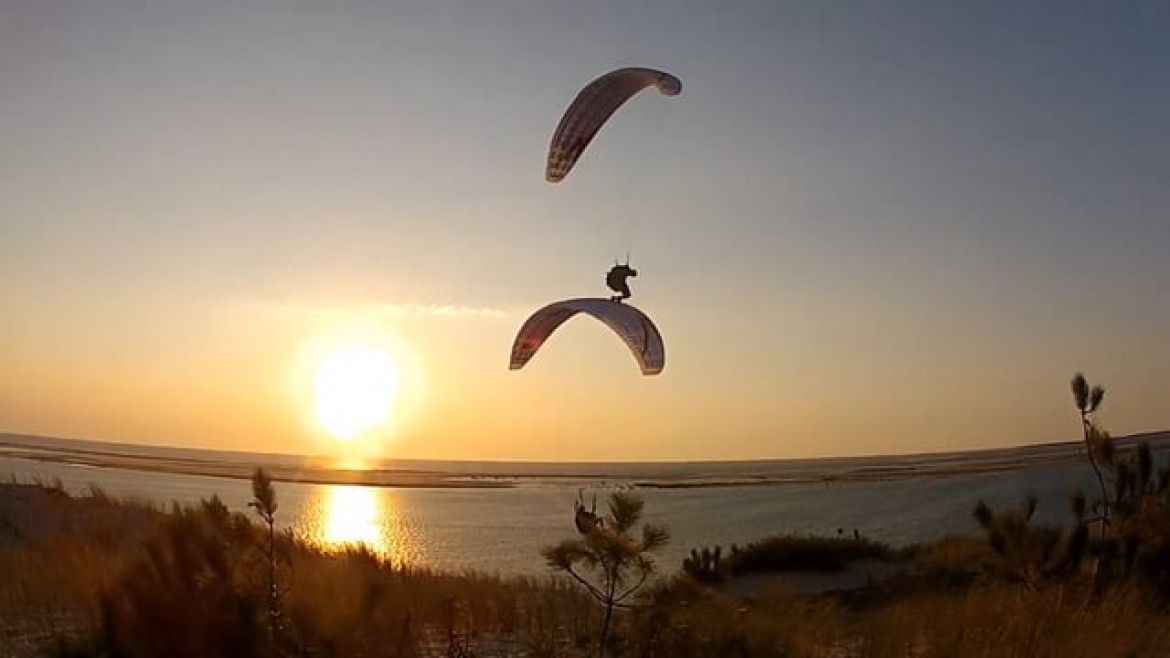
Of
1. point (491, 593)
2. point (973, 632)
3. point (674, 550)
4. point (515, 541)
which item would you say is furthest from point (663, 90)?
point (515, 541)

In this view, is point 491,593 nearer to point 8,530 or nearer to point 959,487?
point 8,530

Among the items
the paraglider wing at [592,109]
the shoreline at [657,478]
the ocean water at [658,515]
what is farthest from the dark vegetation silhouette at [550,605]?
the shoreline at [657,478]

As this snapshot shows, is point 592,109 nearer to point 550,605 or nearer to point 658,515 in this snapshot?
point 550,605

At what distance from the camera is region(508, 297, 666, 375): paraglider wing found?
11.9 meters

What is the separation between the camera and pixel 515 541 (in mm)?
35125

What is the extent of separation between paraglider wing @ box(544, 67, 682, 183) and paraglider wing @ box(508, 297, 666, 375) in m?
1.50

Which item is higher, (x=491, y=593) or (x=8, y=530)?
(x=8, y=530)

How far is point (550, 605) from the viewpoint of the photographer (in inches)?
406

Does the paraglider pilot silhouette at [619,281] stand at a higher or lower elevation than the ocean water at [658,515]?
higher

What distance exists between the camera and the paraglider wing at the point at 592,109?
12336mm

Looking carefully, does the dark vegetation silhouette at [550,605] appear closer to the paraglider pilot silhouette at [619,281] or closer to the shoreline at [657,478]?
the paraglider pilot silhouette at [619,281]

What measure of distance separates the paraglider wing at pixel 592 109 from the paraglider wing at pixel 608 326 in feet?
4.93

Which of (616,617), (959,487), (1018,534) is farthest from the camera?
(959,487)

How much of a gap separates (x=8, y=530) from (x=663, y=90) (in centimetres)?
1286
